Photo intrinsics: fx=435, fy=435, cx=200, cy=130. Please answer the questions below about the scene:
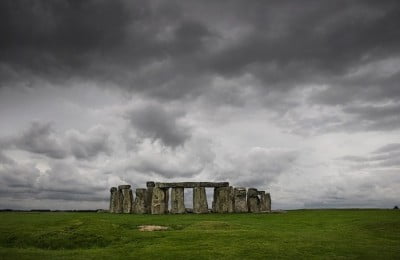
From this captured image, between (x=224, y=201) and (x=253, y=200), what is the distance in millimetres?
2710

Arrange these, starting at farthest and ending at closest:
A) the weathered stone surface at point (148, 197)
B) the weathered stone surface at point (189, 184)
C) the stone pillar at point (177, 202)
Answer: the weathered stone surface at point (148, 197)
the weathered stone surface at point (189, 184)
the stone pillar at point (177, 202)

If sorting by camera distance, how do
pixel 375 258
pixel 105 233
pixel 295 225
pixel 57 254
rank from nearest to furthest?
pixel 375 258, pixel 57 254, pixel 105 233, pixel 295 225

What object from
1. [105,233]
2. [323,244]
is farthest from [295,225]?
[105,233]

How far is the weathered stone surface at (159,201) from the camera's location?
130 ft

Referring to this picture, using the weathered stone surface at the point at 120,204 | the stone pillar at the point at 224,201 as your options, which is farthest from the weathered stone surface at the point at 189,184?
the weathered stone surface at the point at 120,204

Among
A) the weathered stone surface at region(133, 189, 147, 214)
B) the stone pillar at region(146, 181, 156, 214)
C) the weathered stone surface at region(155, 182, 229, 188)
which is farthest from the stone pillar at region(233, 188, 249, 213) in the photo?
the weathered stone surface at region(133, 189, 147, 214)

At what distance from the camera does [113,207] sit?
1734 inches

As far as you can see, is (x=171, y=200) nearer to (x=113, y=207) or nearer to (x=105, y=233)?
(x=113, y=207)

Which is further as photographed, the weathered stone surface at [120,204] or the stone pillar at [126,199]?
the weathered stone surface at [120,204]

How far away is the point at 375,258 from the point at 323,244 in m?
2.59

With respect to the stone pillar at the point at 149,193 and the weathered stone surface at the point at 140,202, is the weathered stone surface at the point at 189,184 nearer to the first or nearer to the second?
the stone pillar at the point at 149,193

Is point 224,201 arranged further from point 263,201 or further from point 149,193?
point 149,193

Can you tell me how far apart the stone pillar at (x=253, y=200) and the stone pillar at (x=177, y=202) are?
6119 mm

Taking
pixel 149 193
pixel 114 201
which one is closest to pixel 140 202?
pixel 149 193
